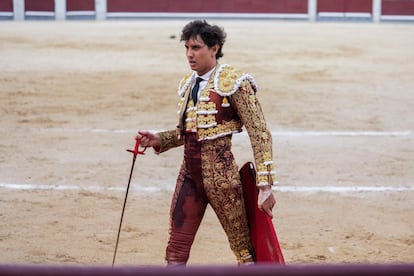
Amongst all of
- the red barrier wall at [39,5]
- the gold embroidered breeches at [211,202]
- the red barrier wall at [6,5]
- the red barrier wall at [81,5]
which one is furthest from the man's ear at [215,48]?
the red barrier wall at [81,5]

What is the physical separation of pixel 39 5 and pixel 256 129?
23.7m

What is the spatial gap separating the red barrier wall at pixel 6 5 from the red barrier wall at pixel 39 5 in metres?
0.42

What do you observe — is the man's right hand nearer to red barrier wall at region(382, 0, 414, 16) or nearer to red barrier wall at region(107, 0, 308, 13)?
red barrier wall at region(107, 0, 308, 13)

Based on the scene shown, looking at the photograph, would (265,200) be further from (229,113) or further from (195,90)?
(195,90)

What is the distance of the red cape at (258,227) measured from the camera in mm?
3447

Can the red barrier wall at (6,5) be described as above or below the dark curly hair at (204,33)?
below

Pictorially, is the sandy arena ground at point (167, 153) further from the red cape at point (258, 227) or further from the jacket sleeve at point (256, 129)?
the jacket sleeve at point (256, 129)

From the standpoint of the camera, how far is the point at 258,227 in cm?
356

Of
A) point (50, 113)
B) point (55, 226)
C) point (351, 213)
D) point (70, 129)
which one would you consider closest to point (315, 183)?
point (351, 213)

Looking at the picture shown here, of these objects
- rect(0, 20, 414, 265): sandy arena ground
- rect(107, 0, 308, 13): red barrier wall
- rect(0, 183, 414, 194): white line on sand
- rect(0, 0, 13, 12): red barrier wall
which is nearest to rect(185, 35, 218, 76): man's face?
rect(0, 20, 414, 265): sandy arena ground

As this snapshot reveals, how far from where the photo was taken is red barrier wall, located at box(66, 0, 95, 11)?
26734 millimetres

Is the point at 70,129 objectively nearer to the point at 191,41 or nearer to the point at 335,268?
the point at 191,41

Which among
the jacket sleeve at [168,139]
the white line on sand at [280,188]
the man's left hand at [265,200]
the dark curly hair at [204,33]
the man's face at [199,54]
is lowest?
the white line on sand at [280,188]

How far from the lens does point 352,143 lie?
8.38 m
